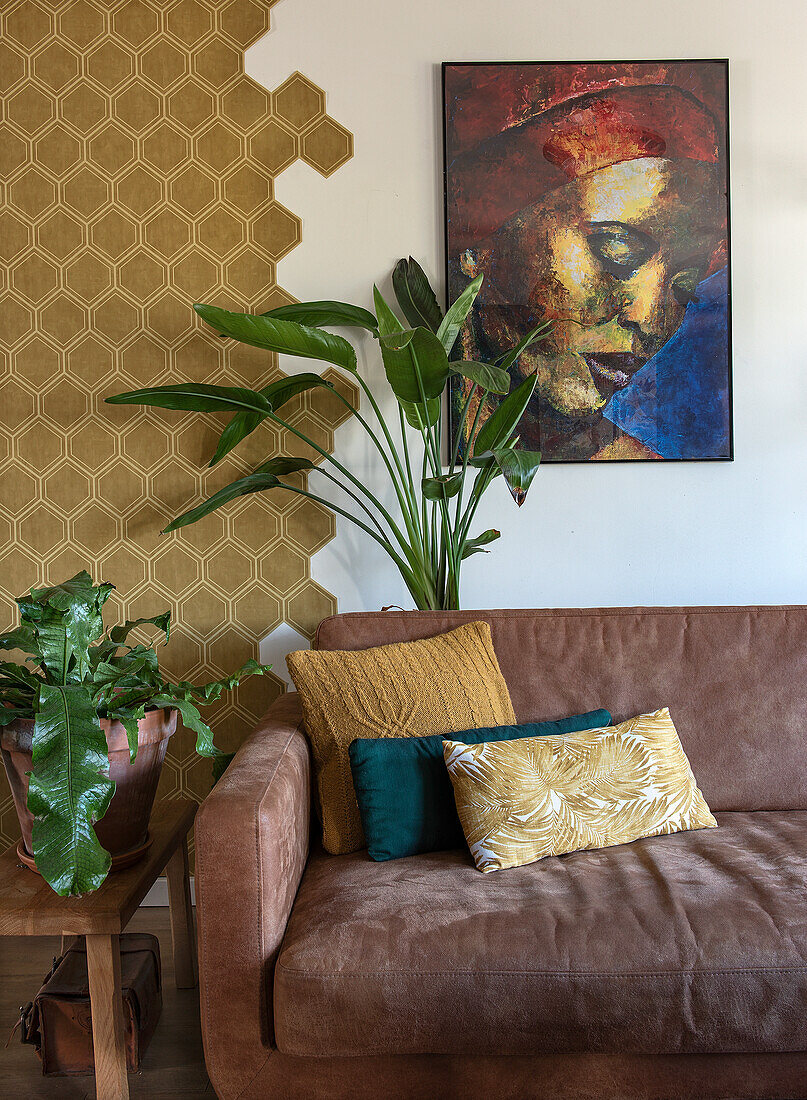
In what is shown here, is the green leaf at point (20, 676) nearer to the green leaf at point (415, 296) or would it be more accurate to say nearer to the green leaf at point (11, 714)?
the green leaf at point (11, 714)

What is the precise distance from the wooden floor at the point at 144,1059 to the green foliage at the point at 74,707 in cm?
56

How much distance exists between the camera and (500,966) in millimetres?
1225

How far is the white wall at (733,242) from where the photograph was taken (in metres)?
2.36

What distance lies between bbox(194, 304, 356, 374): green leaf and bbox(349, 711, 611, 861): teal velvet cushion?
923mm

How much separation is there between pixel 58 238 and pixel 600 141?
1578mm

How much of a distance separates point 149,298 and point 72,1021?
1.82 meters

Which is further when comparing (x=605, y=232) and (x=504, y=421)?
(x=605, y=232)

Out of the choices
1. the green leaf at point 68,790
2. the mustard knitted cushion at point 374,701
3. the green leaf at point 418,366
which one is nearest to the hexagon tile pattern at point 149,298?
the green leaf at point 418,366

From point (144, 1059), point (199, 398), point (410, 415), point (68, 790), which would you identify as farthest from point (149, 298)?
point (144, 1059)

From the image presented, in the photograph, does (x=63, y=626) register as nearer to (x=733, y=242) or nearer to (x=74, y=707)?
(x=74, y=707)

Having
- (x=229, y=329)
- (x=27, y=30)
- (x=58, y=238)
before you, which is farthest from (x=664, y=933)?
(x=27, y=30)

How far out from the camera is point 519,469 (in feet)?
5.98

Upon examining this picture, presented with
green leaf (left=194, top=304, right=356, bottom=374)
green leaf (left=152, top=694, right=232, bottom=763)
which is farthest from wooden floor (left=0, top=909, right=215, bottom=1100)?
green leaf (left=194, top=304, right=356, bottom=374)

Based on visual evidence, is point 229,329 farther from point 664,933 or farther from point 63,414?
point 664,933
